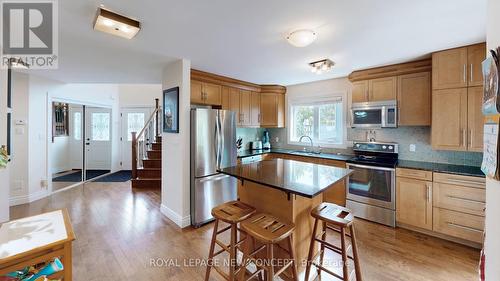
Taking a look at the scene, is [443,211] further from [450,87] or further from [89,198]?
[89,198]

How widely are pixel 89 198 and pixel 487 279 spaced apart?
5380mm

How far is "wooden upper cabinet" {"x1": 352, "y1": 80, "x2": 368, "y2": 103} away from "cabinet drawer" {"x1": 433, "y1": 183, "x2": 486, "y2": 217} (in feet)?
5.20

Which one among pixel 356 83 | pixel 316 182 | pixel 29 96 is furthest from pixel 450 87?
pixel 29 96

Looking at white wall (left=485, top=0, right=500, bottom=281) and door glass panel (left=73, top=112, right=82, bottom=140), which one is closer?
white wall (left=485, top=0, right=500, bottom=281)

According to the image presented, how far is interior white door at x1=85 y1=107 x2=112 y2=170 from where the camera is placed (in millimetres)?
6051

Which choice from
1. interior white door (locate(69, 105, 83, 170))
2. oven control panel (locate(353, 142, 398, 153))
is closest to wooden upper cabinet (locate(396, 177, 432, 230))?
oven control panel (locate(353, 142, 398, 153))

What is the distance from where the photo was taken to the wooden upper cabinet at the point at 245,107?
4246 millimetres

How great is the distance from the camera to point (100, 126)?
6184mm

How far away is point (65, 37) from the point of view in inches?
86.4

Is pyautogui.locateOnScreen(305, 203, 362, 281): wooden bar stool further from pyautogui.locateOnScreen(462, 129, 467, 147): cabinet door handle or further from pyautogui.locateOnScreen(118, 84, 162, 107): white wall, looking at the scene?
pyautogui.locateOnScreen(118, 84, 162, 107): white wall

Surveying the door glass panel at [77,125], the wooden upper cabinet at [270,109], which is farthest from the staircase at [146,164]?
the wooden upper cabinet at [270,109]

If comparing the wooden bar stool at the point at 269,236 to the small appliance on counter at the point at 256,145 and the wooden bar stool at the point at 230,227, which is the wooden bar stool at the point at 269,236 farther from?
the small appliance on counter at the point at 256,145

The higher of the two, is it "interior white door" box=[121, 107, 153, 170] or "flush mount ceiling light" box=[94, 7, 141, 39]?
"flush mount ceiling light" box=[94, 7, 141, 39]

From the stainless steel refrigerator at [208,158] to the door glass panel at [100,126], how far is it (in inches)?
191
